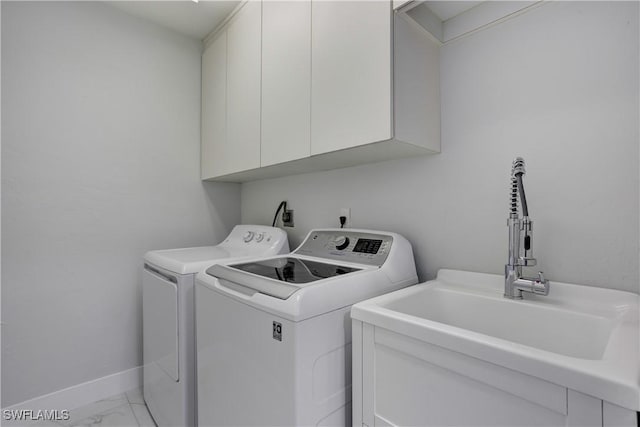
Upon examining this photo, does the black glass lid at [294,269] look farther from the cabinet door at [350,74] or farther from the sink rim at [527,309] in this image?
the cabinet door at [350,74]

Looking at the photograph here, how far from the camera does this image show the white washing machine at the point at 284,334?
2.92 feet

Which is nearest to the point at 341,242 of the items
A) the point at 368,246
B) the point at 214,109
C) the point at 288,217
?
the point at 368,246

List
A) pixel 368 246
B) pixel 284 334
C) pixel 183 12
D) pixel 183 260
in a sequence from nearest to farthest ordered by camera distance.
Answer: pixel 284 334, pixel 368 246, pixel 183 260, pixel 183 12

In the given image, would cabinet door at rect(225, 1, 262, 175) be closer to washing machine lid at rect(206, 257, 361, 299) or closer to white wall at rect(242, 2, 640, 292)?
washing machine lid at rect(206, 257, 361, 299)

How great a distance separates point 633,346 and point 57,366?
2.60 metres

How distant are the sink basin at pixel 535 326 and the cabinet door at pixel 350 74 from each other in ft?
2.11

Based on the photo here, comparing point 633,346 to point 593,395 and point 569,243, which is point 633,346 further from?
point 569,243

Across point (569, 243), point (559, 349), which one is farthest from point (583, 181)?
point (559, 349)

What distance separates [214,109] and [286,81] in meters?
0.87

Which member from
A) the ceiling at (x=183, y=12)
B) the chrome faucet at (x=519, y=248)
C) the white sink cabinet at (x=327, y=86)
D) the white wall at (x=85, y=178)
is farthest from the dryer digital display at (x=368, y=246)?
the ceiling at (x=183, y=12)

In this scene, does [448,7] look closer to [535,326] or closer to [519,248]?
[519,248]

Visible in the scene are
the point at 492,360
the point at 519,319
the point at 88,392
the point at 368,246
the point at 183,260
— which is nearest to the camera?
the point at 492,360

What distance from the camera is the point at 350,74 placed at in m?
→ 1.21

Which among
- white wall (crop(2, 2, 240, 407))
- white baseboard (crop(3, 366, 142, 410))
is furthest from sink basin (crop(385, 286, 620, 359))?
white baseboard (crop(3, 366, 142, 410))
